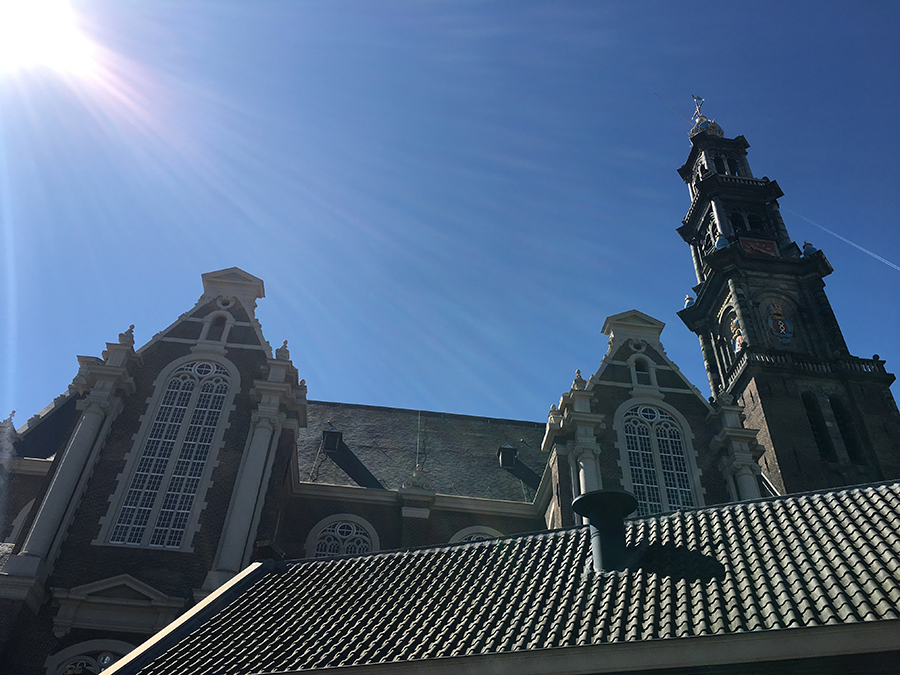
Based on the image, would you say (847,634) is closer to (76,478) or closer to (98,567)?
(98,567)

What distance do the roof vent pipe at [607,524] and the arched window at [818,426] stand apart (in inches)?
959

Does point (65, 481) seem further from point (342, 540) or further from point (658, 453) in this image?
point (658, 453)

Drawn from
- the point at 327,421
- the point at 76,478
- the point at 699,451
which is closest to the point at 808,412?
the point at 699,451

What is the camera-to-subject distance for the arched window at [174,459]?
72.2 ft

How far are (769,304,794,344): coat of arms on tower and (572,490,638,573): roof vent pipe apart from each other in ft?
96.1

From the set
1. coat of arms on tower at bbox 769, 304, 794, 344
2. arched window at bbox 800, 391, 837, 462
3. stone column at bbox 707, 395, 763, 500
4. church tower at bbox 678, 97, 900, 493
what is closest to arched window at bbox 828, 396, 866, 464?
church tower at bbox 678, 97, 900, 493

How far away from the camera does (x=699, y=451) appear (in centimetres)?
2605

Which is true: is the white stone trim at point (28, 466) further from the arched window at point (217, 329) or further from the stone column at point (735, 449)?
the stone column at point (735, 449)

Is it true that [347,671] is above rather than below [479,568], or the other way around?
below

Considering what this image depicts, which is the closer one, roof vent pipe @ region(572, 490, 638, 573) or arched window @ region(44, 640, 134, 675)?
roof vent pipe @ region(572, 490, 638, 573)

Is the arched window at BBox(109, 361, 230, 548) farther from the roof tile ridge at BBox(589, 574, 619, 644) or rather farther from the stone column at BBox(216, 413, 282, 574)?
the roof tile ridge at BBox(589, 574, 619, 644)

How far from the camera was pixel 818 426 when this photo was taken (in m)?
35.0

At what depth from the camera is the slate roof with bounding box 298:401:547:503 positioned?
29375 mm

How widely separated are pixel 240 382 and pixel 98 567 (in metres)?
7.82
